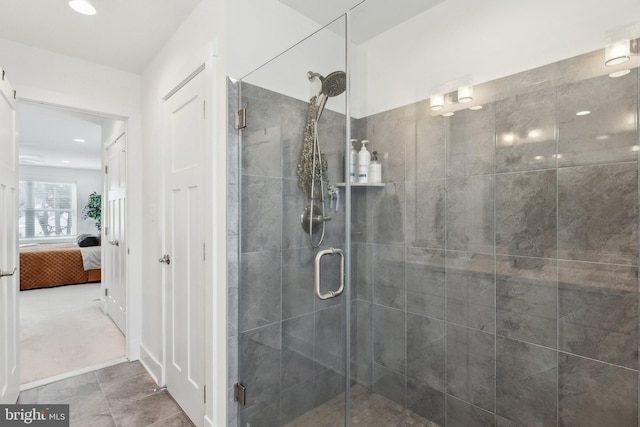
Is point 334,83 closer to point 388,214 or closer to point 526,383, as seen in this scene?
point 388,214

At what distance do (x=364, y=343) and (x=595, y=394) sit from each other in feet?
3.26

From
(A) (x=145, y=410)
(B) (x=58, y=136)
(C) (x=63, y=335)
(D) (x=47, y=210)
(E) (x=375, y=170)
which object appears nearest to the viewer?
(E) (x=375, y=170)

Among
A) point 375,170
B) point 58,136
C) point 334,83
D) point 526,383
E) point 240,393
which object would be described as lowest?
point 240,393

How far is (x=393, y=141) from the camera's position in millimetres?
1803

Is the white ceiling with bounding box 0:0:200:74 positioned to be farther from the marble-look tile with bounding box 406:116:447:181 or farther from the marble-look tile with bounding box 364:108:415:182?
the marble-look tile with bounding box 406:116:447:181

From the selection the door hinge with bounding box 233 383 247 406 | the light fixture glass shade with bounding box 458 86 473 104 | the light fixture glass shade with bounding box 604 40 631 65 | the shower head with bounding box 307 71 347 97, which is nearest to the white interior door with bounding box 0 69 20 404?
the door hinge with bounding box 233 383 247 406

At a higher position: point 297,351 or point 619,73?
point 619,73

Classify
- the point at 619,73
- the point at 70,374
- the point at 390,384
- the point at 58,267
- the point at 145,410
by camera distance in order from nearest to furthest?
the point at 619,73, the point at 390,384, the point at 145,410, the point at 70,374, the point at 58,267

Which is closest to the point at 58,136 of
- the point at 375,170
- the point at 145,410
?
the point at 145,410

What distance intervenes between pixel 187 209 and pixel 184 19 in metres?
1.22

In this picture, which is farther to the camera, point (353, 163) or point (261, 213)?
point (261, 213)

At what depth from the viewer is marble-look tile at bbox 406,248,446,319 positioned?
177cm

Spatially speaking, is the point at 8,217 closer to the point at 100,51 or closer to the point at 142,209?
the point at 142,209

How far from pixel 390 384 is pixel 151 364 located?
1873 mm
